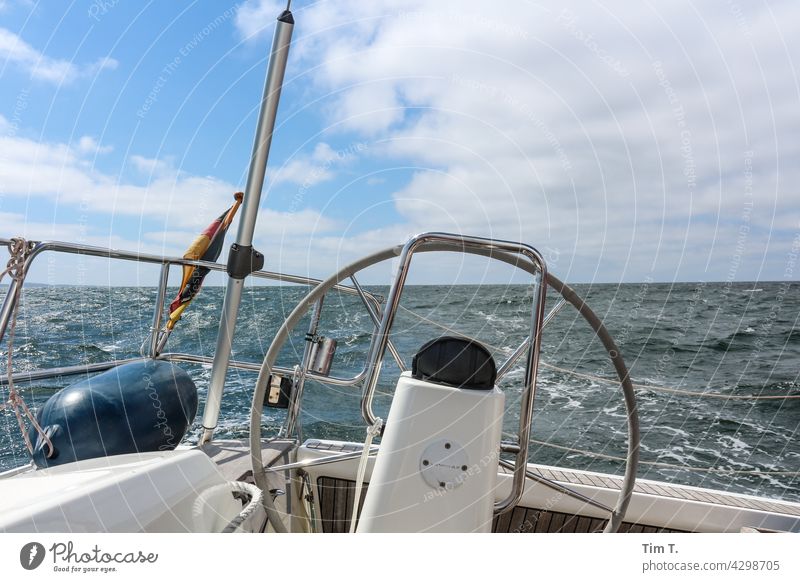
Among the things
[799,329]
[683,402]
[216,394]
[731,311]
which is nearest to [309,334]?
[216,394]

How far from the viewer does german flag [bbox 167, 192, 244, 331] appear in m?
1.61

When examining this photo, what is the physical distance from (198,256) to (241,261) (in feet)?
1.55

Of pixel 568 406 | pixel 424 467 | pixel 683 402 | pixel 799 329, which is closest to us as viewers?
pixel 424 467

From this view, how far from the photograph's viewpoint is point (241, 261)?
1271 millimetres

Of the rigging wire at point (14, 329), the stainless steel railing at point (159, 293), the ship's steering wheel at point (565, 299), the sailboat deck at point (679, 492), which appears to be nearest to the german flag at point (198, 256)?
the stainless steel railing at point (159, 293)

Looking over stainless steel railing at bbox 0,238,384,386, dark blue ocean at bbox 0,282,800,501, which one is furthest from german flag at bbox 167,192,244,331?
dark blue ocean at bbox 0,282,800,501

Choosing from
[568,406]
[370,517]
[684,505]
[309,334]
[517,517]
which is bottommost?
[568,406]

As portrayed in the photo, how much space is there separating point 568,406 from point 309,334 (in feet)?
13.3

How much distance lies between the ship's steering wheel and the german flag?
2.89 feet

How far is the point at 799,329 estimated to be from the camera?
481 inches

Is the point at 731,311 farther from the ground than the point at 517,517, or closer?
farther from the ground

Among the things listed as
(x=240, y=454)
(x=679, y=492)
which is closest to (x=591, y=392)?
(x=679, y=492)
